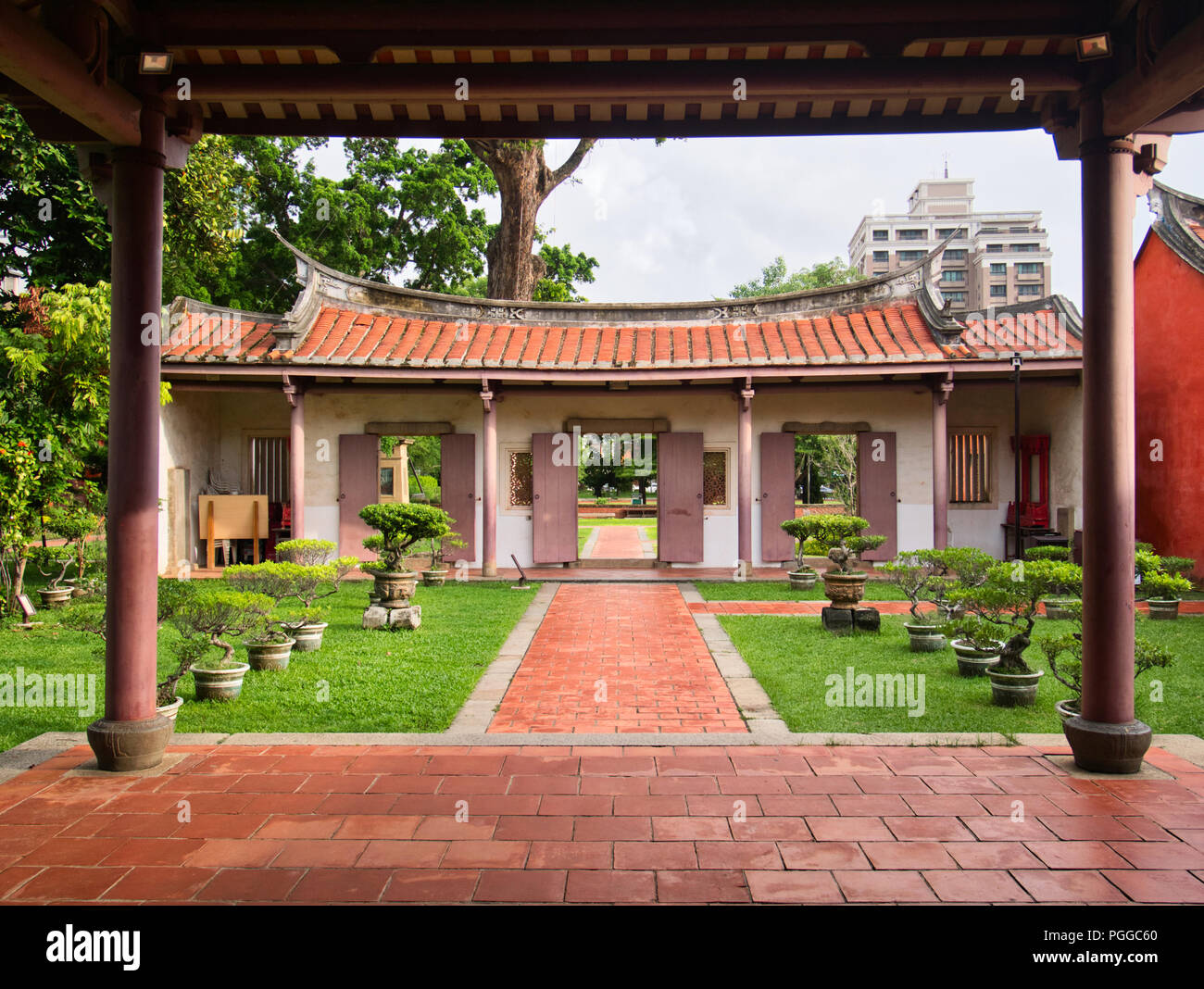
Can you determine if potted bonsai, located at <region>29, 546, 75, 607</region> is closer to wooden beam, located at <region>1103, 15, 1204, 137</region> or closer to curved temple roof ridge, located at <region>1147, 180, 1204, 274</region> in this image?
wooden beam, located at <region>1103, 15, 1204, 137</region>

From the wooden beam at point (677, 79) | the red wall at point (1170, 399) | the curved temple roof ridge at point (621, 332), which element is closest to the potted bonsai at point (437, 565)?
the curved temple roof ridge at point (621, 332)

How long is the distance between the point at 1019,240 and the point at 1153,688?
Result: 216ft

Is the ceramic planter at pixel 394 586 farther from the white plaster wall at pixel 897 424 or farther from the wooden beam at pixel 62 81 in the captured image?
the white plaster wall at pixel 897 424

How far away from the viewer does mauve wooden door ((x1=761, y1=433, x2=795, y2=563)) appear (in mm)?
13148

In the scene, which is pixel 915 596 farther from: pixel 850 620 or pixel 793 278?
pixel 793 278

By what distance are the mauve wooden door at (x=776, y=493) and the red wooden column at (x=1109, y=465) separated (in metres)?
9.05

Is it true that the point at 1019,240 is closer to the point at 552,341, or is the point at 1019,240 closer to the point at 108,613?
the point at 552,341

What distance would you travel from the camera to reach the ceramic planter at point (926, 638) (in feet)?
23.3

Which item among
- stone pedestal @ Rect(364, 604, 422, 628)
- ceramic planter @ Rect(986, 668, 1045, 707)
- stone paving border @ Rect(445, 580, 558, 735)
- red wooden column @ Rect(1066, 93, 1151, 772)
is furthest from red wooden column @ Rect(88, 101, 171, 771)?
ceramic planter @ Rect(986, 668, 1045, 707)

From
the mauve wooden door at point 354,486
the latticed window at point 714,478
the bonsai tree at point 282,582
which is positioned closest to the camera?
the bonsai tree at point 282,582
